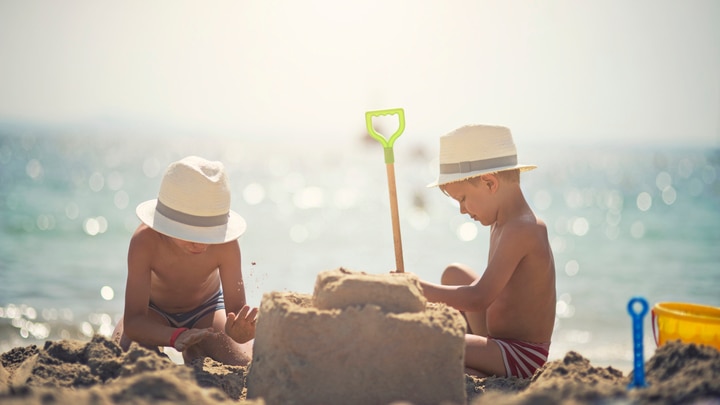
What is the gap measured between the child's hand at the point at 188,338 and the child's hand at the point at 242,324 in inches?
6.2

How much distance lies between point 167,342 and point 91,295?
20.6ft

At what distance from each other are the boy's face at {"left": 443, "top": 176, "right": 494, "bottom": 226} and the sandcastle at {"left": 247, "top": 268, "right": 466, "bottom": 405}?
1.01 m

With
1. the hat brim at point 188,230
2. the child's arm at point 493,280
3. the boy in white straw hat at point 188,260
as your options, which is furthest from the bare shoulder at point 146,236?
the child's arm at point 493,280

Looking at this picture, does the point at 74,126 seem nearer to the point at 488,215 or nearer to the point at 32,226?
the point at 32,226

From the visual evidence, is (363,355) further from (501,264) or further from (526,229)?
(526,229)

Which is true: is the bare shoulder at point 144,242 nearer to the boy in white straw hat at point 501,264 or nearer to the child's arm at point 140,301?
the child's arm at point 140,301

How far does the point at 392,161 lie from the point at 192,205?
3.17 ft

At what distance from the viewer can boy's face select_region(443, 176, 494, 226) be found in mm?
3451

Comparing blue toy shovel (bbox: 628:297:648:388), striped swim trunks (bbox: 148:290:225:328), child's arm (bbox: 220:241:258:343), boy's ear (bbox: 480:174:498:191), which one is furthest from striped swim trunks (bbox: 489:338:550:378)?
striped swim trunks (bbox: 148:290:225:328)

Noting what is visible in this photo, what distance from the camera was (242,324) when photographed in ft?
10.9

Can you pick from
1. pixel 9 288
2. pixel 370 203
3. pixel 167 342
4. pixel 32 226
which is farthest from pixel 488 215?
pixel 370 203

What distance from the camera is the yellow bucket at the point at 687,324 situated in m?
2.63

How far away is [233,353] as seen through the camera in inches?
132

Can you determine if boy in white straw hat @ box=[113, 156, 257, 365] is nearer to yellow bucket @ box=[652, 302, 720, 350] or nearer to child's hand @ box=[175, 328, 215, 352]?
child's hand @ box=[175, 328, 215, 352]
